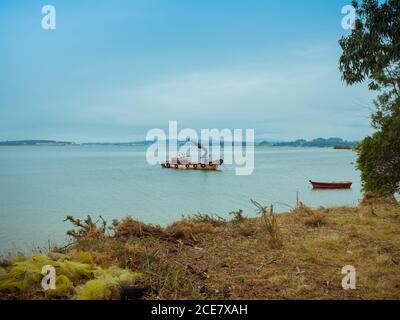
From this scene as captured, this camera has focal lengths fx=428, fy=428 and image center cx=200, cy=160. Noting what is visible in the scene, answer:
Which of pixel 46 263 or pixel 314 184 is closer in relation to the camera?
pixel 46 263

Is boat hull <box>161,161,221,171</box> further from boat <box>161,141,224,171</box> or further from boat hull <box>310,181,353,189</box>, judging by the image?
boat hull <box>310,181,353,189</box>

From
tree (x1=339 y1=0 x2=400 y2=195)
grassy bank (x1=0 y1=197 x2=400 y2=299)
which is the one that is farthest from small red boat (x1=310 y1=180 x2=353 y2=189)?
tree (x1=339 y1=0 x2=400 y2=195)

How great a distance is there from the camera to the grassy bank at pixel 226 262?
752 centimetres

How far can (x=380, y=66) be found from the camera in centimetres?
950

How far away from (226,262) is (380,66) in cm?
554

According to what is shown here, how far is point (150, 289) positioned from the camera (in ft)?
Answer: 24.5

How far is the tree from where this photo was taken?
9.33m

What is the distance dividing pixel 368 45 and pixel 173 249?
6588 millimetres

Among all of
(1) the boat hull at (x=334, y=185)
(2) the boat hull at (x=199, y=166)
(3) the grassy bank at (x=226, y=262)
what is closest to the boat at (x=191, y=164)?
(2) the boat hull at (x=199, y=166)

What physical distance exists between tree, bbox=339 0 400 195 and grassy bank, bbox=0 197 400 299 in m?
2.32

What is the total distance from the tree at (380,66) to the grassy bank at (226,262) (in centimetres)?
232

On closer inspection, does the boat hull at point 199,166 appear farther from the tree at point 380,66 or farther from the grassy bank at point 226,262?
the tree at point 380,66

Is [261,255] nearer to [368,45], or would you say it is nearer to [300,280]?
[300,280]
